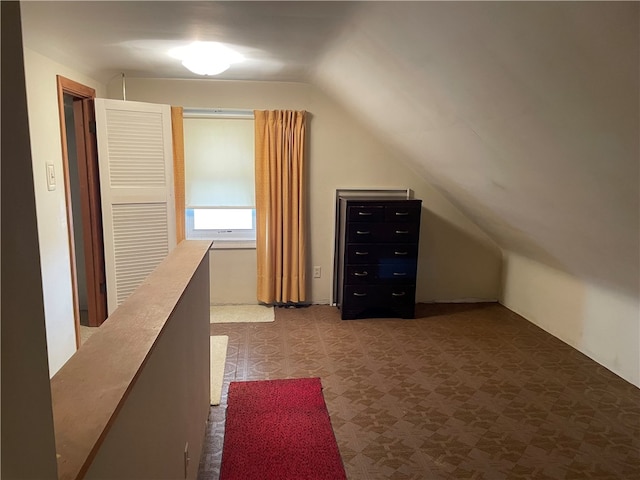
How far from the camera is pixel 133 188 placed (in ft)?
11.7

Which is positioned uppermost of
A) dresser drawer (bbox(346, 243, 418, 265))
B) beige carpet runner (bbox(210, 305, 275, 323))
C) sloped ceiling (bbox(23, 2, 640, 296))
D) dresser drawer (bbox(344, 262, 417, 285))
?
sloped ceiling (bbox(23, 2, 640, 296))

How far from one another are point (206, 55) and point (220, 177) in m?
1.54

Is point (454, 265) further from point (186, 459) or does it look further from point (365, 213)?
point (186, 459)

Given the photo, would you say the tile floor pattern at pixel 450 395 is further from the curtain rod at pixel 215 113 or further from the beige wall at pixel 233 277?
the curtain rod at pixel 215 113

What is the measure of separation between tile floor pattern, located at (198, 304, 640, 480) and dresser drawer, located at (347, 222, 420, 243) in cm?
73

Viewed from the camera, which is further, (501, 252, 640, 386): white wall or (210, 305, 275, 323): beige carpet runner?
(210, 305, 275, 323): beige carpet runner

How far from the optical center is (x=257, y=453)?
2.11 metres

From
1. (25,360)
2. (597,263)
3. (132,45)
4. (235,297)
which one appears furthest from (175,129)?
(25,360)

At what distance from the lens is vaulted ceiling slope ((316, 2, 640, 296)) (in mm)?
1203

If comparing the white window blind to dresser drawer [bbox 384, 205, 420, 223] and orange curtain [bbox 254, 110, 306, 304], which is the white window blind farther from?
dresser drawer [bbox 384, 205, 420, 223]

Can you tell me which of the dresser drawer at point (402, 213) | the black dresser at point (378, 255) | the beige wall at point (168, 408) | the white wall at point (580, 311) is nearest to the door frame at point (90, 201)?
the beige wall at point (168, 408)

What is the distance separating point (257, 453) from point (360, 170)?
273 centimetres

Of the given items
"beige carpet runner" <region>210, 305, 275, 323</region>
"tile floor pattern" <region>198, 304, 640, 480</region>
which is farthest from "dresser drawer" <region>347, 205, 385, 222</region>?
"beige carpet runner" <region>210, 305, 275, 323</region>

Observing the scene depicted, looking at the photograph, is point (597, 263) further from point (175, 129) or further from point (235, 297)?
point (175, 129)
